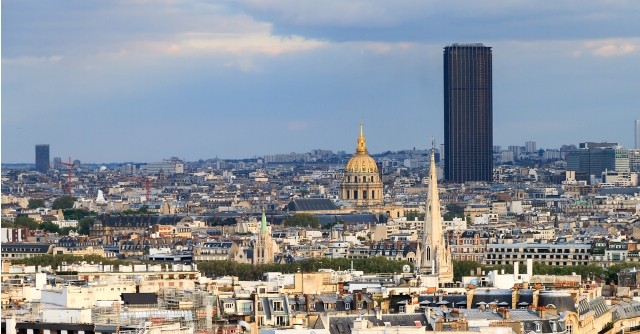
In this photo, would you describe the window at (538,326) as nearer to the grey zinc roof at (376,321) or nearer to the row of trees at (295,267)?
the grey zinc roof at (376,321)

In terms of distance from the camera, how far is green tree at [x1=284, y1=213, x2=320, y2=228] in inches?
6353

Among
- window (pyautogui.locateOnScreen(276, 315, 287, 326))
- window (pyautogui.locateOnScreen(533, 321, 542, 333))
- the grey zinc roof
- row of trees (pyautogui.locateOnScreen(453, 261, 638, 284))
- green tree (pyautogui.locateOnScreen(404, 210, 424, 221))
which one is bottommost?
row of trees (pyautogui.locateOnScreen(453, 261, 638, 284))

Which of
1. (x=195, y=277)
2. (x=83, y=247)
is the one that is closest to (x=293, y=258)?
(x=83, y=247)

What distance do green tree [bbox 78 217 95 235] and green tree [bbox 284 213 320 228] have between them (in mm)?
11448

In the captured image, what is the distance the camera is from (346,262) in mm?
102688

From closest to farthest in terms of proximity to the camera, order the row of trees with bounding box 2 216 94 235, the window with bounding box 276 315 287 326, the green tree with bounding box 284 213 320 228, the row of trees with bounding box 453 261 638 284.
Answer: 1. the window with bounding box 276 315 287 326
2. the row of trees with bounding box 453 261 638 284
3. the row of trees with bounding box 2 216 94 235
4. the green tree with bounding box 284 213 320 228

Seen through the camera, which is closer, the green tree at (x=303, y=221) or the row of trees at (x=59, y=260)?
the row of trees at (x=59, y=260)

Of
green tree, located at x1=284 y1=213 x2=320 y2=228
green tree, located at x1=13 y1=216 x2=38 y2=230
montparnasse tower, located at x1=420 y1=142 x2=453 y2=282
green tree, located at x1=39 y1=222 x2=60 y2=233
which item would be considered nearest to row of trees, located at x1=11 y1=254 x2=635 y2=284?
montparnasse tower, located at x1=420 y1=142 x2=453 y2=282

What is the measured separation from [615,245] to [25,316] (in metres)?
73.6

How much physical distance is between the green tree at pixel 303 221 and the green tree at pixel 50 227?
14.9 metres

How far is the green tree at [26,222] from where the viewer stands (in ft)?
490

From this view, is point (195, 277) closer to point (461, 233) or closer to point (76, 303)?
point (76, 303)

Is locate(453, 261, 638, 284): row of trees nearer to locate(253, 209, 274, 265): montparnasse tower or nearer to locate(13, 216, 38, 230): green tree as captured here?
locate(253, 209, 274, 265): montparnasse tower

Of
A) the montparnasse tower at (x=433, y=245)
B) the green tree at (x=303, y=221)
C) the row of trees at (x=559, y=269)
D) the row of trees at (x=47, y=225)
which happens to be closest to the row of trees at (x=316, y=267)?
the row of trees at (x=559, y=269)
